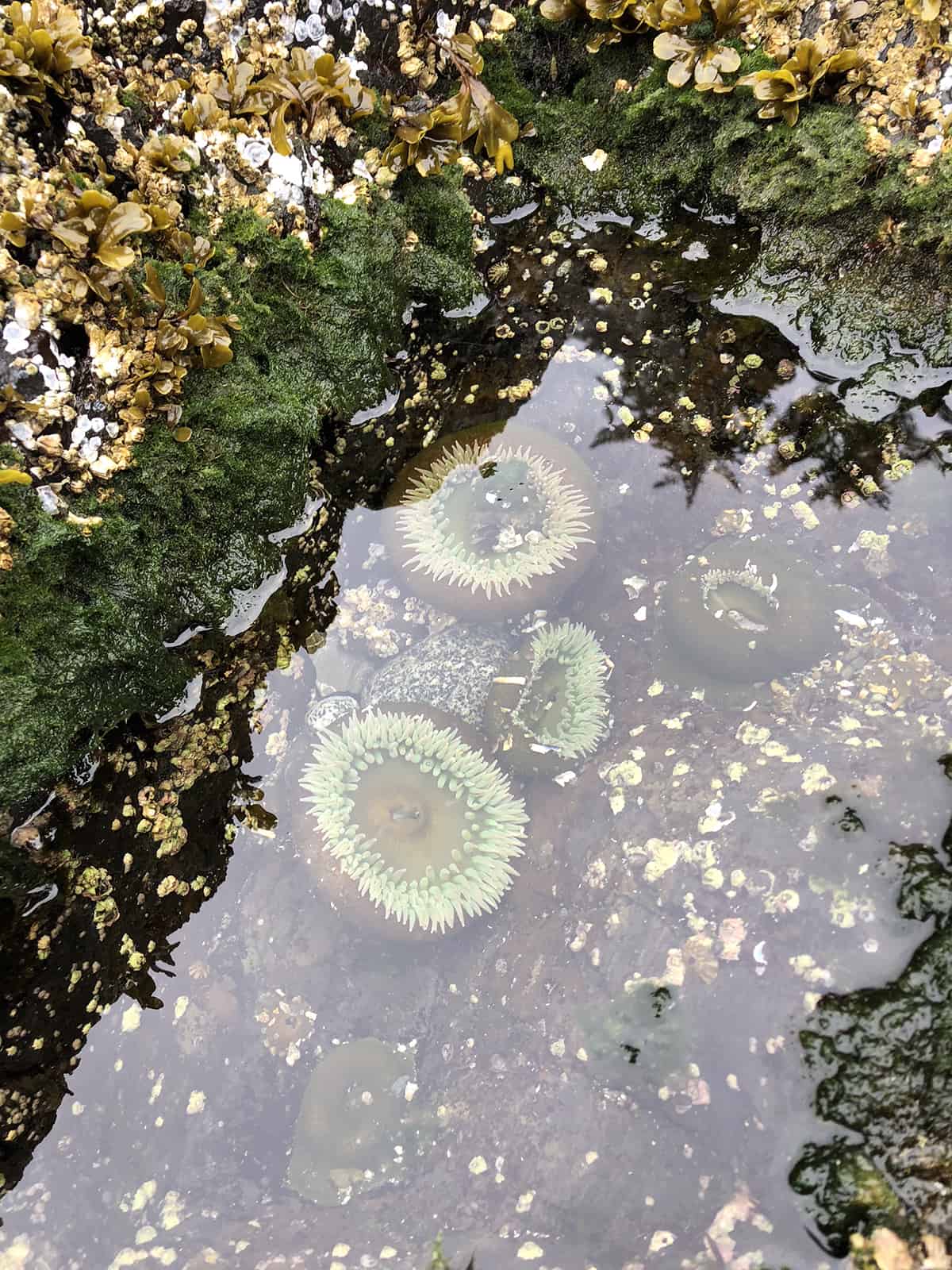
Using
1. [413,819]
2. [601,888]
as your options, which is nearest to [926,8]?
[601,888]

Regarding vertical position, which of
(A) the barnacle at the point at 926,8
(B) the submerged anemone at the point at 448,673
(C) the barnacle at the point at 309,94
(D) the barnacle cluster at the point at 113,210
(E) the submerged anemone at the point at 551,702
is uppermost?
(A) the barnacle at the point at 926,8

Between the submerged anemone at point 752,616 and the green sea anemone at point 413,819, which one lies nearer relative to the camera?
the green sea anemone at point 413,819

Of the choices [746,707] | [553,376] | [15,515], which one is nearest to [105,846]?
[15,515]

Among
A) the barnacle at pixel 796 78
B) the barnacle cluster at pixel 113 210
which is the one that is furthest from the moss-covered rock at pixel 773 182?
the barnacle cluster at pixel 113 210

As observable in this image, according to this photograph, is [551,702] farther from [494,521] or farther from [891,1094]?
[891,1094]

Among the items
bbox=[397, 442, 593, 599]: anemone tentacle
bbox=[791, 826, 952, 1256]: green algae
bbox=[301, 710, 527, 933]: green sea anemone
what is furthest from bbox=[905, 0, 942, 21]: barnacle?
bbox=[301, 710, 527, 933]: green sea anemone

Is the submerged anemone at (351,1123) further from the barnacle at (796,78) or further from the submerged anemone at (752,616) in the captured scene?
the barnacle at (796,78)
